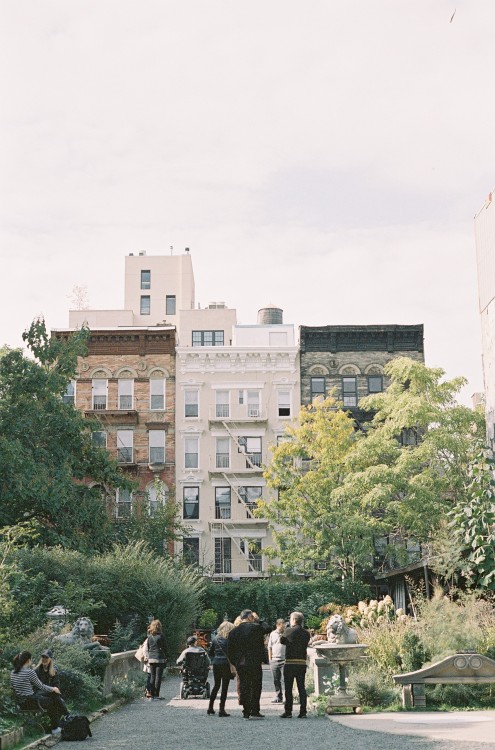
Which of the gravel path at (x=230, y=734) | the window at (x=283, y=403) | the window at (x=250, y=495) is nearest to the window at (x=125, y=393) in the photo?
the window at (x=250, y=495)

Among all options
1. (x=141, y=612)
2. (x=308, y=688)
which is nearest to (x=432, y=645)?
(x=308, y=688)

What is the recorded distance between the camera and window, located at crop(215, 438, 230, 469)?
192 ft

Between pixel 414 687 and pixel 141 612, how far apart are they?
15.2m

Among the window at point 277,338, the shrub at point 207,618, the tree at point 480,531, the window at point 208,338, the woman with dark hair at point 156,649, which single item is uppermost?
the window at point 208,338

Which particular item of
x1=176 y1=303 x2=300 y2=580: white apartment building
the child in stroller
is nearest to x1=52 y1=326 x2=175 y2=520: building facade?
x1=176 y1=303 x2=300 y2=580: white apartment building

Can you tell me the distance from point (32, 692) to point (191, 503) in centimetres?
4283

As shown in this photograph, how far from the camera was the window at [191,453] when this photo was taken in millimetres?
58500

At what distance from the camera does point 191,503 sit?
58.0 m

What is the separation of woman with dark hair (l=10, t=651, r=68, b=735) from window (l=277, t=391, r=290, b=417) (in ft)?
144

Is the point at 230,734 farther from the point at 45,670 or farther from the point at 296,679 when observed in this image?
the point at 45,670

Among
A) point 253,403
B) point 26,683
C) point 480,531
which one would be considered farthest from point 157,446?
point 26,683

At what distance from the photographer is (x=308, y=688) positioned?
21.2 m

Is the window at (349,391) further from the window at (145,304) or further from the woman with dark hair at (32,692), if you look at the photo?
the woman with dark hair at (32,692)

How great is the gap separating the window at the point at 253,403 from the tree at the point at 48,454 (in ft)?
43.8
